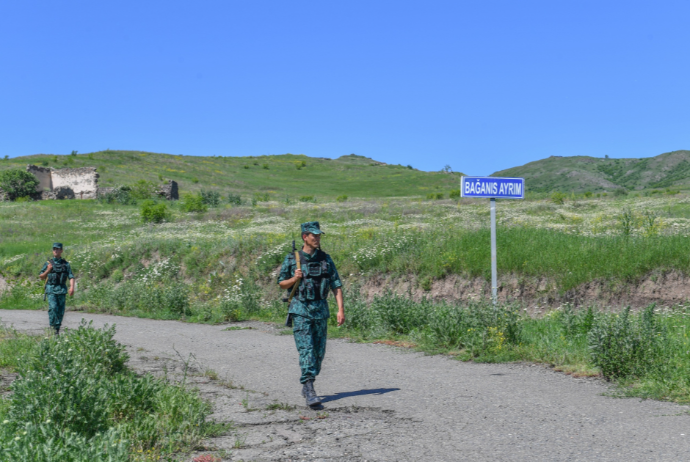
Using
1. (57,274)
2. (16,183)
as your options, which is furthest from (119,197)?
(57,274)

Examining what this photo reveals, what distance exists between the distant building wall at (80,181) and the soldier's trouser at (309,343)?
175ft

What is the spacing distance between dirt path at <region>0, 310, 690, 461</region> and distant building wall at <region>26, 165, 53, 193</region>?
54.0m

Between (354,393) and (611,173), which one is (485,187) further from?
(611,173)

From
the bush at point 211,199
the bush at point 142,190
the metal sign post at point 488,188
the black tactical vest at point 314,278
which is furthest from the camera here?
the bush at point 142,190

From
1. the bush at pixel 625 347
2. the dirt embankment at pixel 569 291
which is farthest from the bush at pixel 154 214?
the bush at pixel 625 347

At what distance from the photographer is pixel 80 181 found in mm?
57250

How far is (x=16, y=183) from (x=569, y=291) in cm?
5405

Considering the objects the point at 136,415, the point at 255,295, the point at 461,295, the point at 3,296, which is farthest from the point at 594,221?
the point at 3,296

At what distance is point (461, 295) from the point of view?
16.3m

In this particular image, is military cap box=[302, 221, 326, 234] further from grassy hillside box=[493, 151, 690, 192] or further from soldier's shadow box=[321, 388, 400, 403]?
grassy hillside box=[493, 151, 690, 192]

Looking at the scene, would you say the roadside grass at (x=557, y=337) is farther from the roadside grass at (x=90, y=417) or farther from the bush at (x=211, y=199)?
the bush at (x=211, y=199)

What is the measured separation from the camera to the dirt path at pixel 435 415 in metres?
5.14

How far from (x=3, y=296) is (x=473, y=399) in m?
22.4

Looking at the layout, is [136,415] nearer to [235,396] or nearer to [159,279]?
[235,396]
